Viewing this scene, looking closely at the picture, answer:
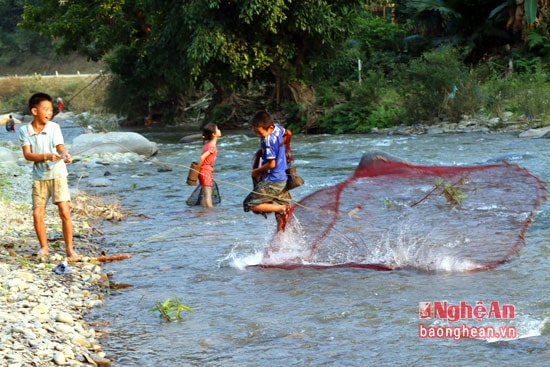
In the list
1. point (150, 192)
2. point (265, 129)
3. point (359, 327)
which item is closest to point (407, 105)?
point (150, 192)

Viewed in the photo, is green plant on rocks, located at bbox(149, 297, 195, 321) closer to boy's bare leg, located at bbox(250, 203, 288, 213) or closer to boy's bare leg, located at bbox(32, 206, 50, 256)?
boy's bare leg, located at bbox(250, 203, 288, 213)

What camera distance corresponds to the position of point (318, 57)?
28.2 metres

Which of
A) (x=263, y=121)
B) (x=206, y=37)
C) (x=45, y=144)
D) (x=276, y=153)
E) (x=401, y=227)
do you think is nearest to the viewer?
(x=45, y=144)

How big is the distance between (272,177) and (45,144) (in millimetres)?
2227

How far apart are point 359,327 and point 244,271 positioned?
2133 millimetres

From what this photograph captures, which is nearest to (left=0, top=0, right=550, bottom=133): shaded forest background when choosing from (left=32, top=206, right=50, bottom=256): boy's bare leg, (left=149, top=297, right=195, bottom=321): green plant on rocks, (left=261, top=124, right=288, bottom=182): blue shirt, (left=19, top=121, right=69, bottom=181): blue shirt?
(left=261, top=124, right=288, bottom=182): blue shirt

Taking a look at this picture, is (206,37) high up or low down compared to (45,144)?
up

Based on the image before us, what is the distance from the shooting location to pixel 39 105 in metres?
7.45

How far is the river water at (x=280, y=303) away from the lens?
17.3 ft

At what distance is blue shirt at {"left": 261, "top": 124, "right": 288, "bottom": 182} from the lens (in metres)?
7.81

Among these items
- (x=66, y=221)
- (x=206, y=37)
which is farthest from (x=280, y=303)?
(x=206, y=37)

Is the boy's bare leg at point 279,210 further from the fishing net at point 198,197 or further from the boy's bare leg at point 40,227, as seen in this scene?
the fishing net at point 198,197

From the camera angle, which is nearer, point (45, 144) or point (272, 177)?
point (45, 144)
